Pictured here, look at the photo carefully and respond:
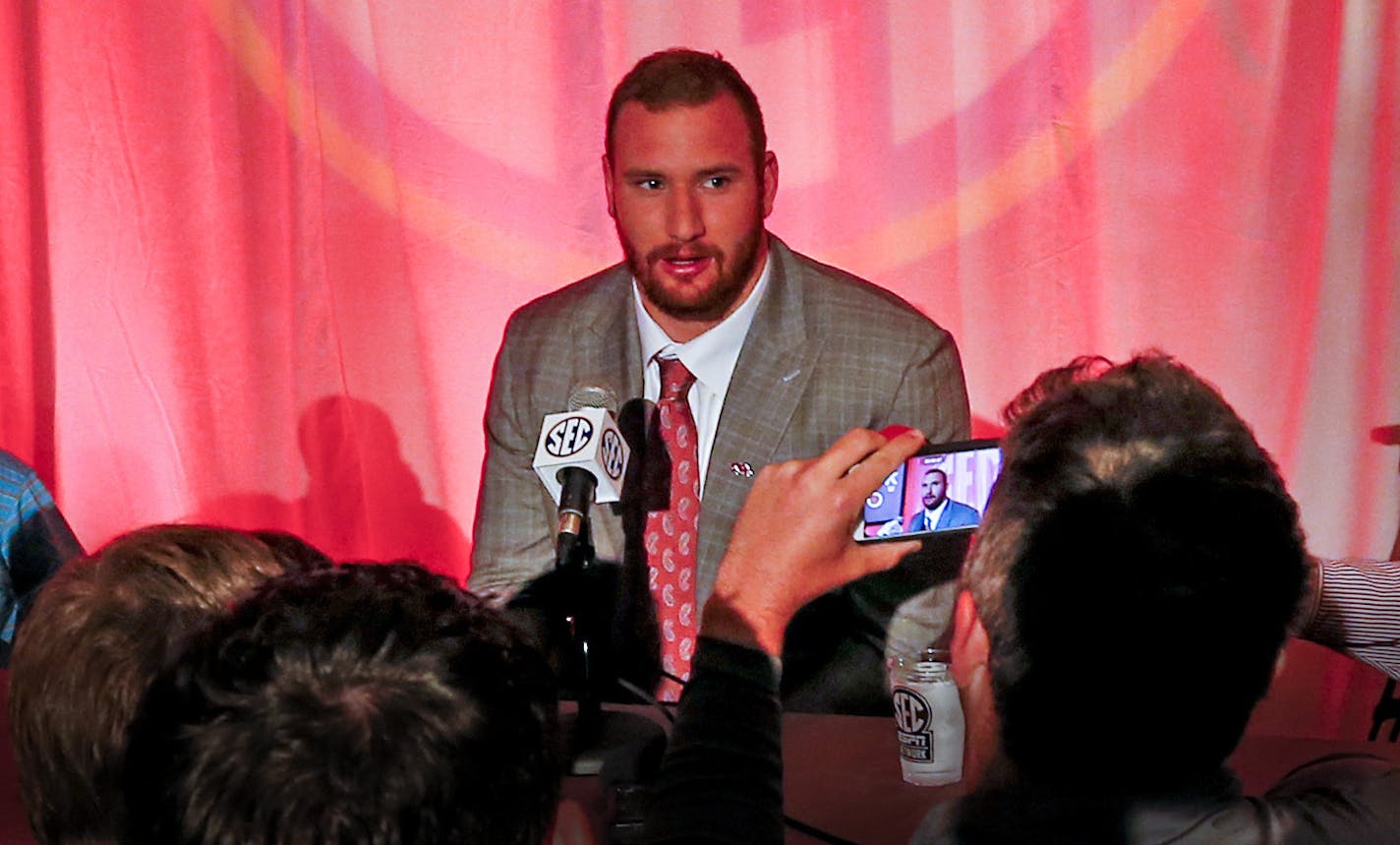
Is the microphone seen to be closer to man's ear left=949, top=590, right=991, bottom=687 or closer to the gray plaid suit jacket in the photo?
man's ear left=949, top=590, right=991, bottom=687

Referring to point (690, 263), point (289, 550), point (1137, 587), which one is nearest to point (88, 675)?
point (289, 550)

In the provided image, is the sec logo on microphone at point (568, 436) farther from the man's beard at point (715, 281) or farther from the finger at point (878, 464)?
the man's beard at point (715, 281)

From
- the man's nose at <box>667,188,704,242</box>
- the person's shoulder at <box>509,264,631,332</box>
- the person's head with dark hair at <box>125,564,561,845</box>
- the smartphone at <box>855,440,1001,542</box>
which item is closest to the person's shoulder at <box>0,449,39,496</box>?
the person's shoulder at <box>509,264,631,332</box>

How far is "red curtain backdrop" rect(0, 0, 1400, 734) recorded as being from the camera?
273 cm

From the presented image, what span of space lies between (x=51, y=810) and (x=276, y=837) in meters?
0.39

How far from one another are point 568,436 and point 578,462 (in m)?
0.05

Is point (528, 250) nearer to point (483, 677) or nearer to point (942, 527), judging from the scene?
point (942, 527)

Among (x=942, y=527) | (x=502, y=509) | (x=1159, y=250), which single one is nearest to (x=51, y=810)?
(x=942, y=527)

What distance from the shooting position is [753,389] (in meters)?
2.35

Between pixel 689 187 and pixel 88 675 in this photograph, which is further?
pixel 689 187

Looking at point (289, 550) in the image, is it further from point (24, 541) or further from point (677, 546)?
point (24, 541)

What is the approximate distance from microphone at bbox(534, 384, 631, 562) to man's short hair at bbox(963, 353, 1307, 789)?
56 cm

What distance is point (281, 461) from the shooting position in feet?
10.6

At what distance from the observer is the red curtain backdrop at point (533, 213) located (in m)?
2.73
